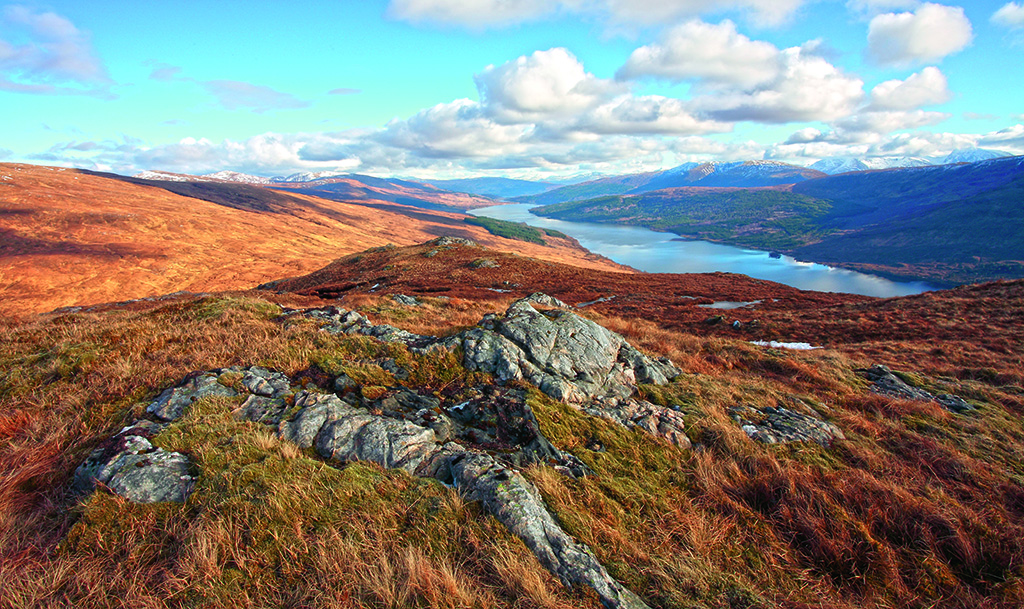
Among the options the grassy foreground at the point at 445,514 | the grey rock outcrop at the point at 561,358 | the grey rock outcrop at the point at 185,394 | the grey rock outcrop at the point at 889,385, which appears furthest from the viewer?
the grey rock outcrop at the point at 889,385

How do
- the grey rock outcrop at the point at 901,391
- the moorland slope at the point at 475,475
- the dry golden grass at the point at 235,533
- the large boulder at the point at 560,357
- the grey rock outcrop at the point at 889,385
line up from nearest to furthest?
1. the dry golden grass at the point at 235,533
2. the moorland slope at the point at 475,475
3. the large boulder at the point at 560,357
4. the grey rock outcrop at the point at 901,391
5. the grey rock outcrop at the point at 889,385

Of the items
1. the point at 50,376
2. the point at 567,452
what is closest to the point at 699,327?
the point at 567,452

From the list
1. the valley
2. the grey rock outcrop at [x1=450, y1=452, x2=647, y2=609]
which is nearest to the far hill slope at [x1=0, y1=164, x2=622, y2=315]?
the valley

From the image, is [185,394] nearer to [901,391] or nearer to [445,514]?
[445,514]

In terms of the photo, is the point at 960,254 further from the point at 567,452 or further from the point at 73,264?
the point at 73,264

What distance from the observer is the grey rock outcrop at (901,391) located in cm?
1014

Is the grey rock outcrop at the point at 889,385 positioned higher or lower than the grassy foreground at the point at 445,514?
lower

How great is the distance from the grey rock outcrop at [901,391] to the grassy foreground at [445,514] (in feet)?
6.38

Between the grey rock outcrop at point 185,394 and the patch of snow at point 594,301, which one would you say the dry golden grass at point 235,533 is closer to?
the grey rock outcrop at point 185,394

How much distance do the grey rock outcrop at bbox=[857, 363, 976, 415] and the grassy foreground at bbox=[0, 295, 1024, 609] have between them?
76.6 inches

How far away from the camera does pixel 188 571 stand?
3520 millimetres

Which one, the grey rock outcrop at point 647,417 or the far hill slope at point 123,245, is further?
the far hill slope at point 123,245

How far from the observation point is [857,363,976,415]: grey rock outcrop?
1014 centimetres

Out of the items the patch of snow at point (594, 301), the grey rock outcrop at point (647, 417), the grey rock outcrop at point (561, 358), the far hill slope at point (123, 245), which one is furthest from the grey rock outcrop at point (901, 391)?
the far hill slope at point (123, 245)
